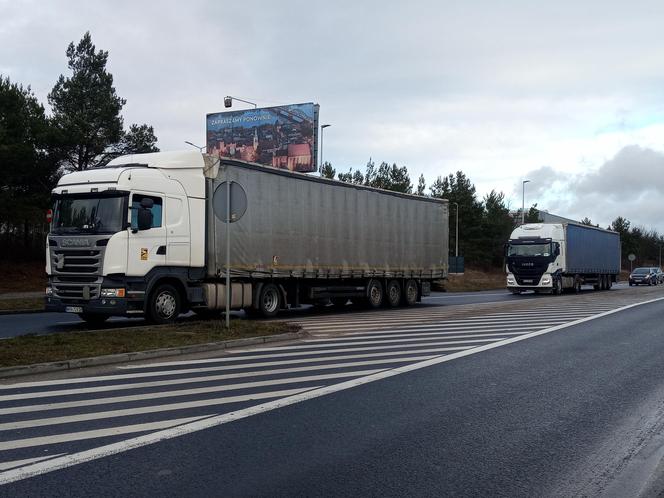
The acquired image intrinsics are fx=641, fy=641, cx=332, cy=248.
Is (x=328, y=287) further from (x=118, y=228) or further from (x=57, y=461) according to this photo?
(x=57, y=461)

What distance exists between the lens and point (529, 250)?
3331 centimetres

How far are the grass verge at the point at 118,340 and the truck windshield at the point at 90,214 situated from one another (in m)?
2.48

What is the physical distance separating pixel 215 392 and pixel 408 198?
1646 cm

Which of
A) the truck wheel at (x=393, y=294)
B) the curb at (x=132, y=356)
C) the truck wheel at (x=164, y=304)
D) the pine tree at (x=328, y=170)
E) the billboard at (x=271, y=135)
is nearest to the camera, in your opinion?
the curb at (x=132, y=356)

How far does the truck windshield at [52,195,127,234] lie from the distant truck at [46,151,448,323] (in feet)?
0.08

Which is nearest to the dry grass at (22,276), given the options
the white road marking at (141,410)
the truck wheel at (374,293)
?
the truck wheel at (374,293)

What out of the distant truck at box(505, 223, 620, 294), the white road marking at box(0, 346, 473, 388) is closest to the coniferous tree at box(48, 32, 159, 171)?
the distant truck at box(505, 223, 620, 294)

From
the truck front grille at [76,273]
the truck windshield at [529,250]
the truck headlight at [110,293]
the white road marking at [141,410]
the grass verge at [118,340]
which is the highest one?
the truck windshield at [529,250]

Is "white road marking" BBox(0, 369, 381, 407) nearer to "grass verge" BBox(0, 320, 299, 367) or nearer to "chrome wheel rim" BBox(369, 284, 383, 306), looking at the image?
"grass verge" BBox(0, 320, 299, 367)

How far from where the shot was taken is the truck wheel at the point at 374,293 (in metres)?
21.1

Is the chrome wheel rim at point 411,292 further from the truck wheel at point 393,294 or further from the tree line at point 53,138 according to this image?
the tree line at point 53,138

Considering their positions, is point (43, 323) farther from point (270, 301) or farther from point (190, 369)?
point (190, 369)

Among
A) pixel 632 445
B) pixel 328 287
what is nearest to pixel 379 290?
pixel 328 287

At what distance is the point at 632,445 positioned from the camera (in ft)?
18.8
